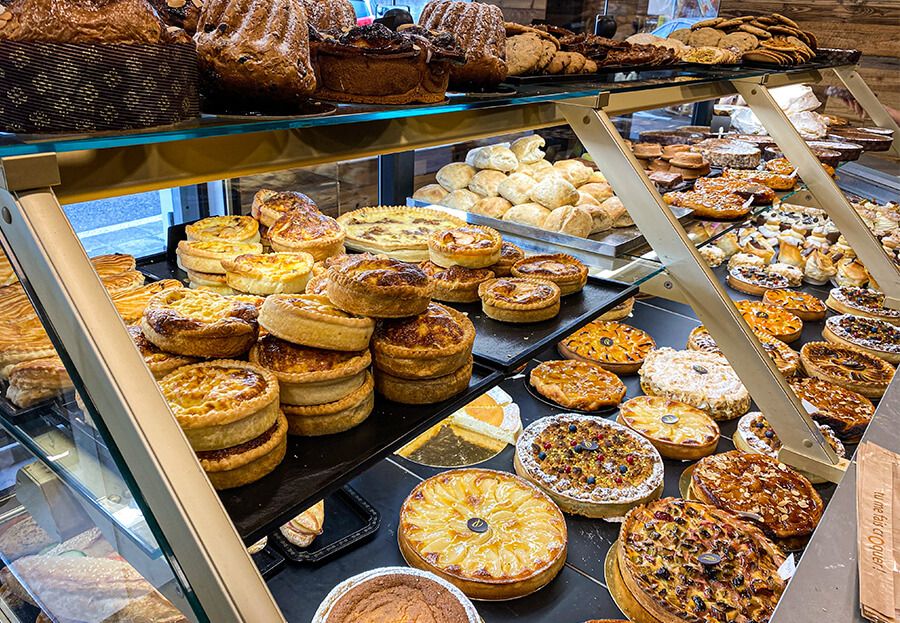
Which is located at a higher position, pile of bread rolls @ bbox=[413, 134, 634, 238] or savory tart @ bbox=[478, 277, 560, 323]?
savory tart @ bbox=[478, 277, 560, 323]

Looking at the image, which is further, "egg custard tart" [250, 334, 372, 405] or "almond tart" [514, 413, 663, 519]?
"almond tart" [514, 413, 663, 519]

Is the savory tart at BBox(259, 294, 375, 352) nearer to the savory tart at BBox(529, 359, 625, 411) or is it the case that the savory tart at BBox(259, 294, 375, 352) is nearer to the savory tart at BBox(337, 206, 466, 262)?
the savory tart at BBox(337, 206, 466, 262)

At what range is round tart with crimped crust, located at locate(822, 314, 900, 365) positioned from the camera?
4125 millimetres

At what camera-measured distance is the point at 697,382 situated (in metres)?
3.60

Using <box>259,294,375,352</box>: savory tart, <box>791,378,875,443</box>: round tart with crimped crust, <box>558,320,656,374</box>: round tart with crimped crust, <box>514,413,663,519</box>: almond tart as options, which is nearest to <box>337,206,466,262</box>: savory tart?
<box>259,294,375,352</box>: savory tart

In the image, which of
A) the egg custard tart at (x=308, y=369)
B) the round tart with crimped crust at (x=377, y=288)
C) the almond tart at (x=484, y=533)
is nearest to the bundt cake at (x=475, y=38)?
the round tart with crimped crust at (x=377, y=288)

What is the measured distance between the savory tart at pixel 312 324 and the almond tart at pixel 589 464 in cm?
161

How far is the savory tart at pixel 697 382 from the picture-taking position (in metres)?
3.52

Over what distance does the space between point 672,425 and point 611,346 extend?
76 centimetres

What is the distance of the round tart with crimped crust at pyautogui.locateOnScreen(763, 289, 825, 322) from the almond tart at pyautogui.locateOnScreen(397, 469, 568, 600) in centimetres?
296

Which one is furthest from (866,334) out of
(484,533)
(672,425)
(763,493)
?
(484,533)

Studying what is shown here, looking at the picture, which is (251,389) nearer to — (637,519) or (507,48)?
(507,48)

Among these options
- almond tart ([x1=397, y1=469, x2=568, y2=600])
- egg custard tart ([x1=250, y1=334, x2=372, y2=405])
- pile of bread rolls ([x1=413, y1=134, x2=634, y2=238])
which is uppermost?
egg custard tart ([x1=250, y1=334, x2=372, y2=405])

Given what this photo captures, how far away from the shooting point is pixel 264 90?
1154mm
